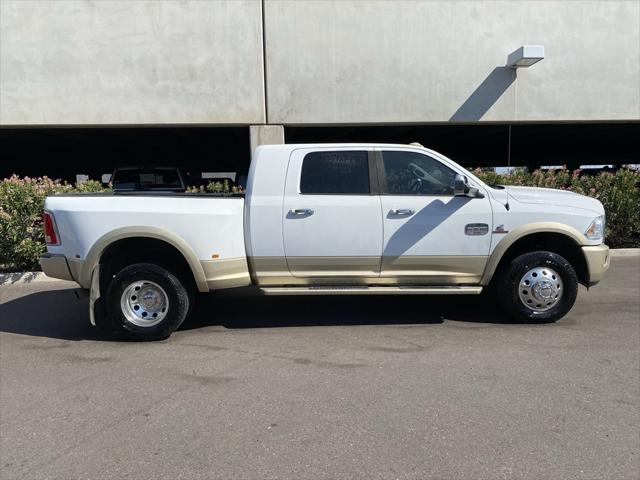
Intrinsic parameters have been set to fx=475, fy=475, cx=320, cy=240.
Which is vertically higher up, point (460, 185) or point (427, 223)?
point (460, 185)

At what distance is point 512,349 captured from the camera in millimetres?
4523

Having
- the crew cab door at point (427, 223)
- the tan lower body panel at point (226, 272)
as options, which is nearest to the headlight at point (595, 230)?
the crew cab door at point (427, 223)

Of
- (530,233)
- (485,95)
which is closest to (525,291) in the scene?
(530,233)

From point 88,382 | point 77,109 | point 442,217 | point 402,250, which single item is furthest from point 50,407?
point 77,109

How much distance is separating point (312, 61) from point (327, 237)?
6.90m

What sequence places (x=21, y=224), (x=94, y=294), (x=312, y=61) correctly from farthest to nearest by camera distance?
(x=312, y=61)
(x=21, y=224)
(x=94, y=294)

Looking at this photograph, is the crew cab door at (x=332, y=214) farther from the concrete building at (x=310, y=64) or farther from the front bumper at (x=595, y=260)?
the concrete building at (x=310, y=64)

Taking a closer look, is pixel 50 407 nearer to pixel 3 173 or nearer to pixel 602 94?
pixel 602 94

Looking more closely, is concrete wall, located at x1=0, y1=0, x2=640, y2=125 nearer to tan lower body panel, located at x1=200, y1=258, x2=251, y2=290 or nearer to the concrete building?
the concrete building

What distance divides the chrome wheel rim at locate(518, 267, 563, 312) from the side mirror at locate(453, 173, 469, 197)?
1125mm

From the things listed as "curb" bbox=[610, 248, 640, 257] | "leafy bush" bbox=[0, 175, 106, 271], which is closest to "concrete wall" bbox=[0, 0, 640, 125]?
"leafy bush" bbox=[0, 175, 106, 271]

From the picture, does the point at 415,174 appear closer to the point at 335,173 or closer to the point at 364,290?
the point at 335,173

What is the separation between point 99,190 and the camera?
29.9 feet

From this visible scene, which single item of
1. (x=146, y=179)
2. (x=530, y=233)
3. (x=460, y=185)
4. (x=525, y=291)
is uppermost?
(x=460, y=185)
